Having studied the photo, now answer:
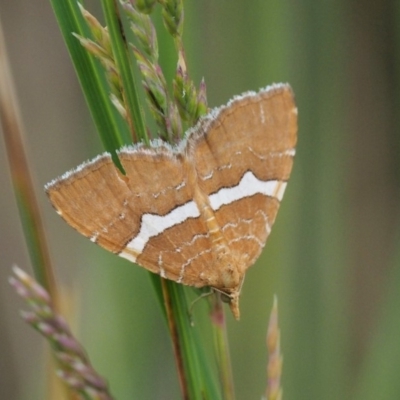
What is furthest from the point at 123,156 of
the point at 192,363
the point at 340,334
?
the point at 340,334

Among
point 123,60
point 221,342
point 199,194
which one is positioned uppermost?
point 123,60

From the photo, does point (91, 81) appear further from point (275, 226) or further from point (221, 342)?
point (275, 226)

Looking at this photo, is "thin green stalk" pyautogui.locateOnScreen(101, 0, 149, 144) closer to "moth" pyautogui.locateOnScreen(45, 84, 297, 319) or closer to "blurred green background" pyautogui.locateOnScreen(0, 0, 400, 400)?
"moth" pyautogui.locateOnScreen(45, 84, 297, 319)

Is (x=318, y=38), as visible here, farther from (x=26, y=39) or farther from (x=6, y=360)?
(x=6, y=360)

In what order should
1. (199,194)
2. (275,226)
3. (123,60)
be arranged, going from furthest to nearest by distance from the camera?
1. (275,226)
2. (199,194)
3. (123,60)

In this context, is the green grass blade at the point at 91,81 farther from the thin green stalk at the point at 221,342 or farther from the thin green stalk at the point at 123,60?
the thin green stalk at the point at 221,342

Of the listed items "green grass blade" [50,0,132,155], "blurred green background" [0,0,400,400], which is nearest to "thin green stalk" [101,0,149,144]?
"green grass blade" [50,0,132,155]

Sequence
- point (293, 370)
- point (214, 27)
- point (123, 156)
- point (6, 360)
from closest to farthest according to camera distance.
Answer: point (123, 156) → point (293, 370) → point (214, 27) → point (6, 360)

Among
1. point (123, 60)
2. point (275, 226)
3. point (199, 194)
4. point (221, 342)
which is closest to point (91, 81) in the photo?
point (123, 60)
